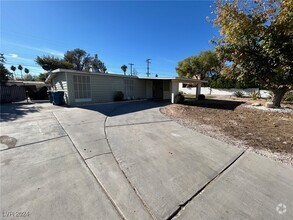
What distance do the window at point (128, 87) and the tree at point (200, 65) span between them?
1780cm

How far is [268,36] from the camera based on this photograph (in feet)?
25.1

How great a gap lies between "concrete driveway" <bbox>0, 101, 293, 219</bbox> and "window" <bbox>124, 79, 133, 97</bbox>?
9.73 metres

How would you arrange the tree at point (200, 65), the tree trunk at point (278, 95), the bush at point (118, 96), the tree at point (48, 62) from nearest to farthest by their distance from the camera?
the tree trunk at point (278, 95) → the bush at point (118, 96) → the tree at point (200, 65) → the tree at point (48, 62)

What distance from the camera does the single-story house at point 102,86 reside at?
991 centimetres

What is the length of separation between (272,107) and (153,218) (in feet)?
37.8

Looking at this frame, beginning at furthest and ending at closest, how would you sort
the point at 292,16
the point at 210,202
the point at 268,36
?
the point at 268,36
the point at 292,16
the point at 210,202

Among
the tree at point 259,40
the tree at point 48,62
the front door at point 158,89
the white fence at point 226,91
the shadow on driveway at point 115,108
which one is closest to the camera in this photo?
the tree at point 259,40

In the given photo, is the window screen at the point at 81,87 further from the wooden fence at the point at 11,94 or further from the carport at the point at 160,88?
the wooden fence at the point at 11,94

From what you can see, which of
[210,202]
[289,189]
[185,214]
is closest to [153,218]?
[185,214]

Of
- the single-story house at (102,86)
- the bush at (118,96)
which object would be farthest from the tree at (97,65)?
the bush at (118,96)

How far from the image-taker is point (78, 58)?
1457 inches

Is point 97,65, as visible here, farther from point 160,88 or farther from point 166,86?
point 166,86

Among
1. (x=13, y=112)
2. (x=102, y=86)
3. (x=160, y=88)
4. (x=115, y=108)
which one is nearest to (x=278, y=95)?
(x=160, y=88)

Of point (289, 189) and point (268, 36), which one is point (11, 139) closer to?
point (289, 189)
